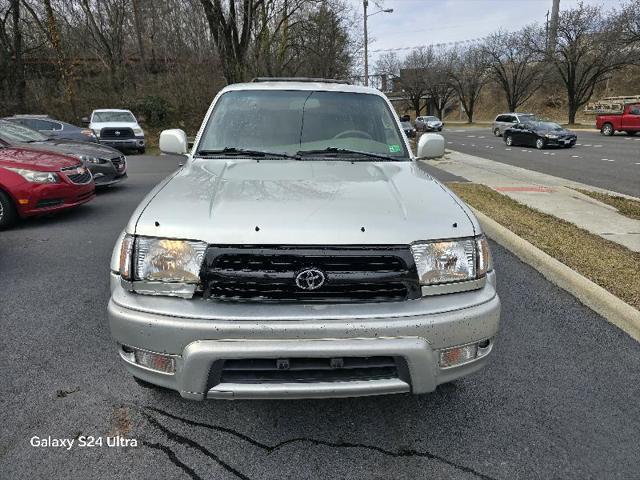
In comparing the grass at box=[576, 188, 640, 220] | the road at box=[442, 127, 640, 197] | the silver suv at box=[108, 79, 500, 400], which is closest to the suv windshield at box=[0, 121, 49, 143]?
the silver suv at box=[108, 79, 500, 400]

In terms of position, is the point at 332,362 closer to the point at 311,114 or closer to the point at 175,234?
the point at 175,234

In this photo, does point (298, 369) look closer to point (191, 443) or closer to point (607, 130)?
point (191, 443)

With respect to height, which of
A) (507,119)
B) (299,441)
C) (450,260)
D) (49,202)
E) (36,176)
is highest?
(507,119)

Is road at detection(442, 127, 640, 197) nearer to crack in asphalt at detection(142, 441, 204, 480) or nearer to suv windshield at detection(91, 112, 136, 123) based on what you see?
crack in asphalt at detection(142, 441, 204, 480)

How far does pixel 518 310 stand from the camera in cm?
395

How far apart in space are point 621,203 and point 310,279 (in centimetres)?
807

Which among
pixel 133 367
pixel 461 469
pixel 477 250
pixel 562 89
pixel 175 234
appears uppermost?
pixel 562 89

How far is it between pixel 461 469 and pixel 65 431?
79.3 inches

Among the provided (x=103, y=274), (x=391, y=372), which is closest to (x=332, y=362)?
(x=391, y=372)

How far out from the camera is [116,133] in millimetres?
17141

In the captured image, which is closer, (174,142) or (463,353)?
(463,353)

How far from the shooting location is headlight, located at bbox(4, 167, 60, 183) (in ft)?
21.3

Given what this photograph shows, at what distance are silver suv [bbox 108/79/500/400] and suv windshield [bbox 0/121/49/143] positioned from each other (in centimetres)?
717

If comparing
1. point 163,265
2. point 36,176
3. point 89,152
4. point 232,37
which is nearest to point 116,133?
point 232,37
